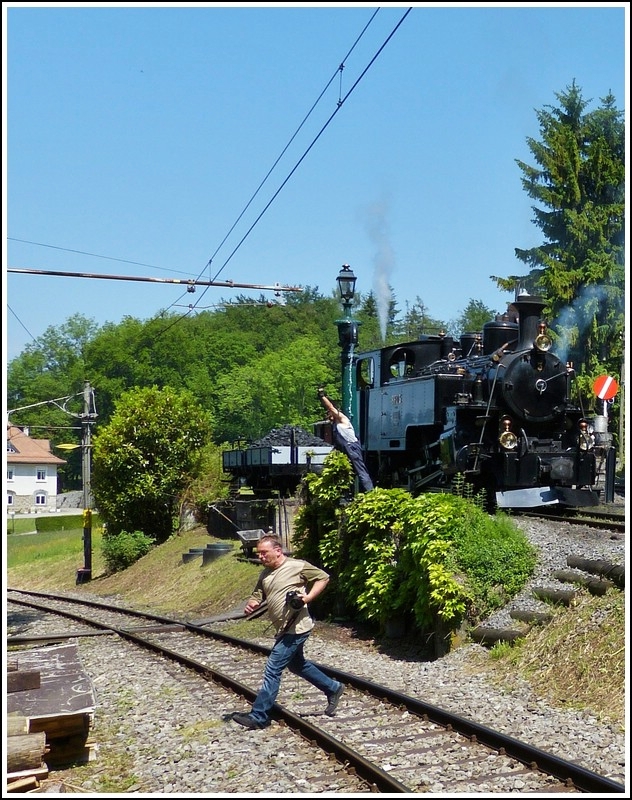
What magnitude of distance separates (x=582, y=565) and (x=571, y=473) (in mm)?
5661

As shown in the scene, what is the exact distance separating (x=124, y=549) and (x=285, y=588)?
66.0 ft

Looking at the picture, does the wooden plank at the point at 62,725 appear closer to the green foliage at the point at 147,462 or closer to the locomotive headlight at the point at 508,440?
the locomotive headlight at the point at 508,440

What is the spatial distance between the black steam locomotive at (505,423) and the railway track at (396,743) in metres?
6.26

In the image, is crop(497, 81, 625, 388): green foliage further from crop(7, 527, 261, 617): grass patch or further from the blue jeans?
the blue jeans

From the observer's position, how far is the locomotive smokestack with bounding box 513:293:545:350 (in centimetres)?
1580

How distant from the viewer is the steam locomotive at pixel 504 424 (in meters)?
15.3

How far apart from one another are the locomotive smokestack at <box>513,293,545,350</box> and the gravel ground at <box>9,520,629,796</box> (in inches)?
192

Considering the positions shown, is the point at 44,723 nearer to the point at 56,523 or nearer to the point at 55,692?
the point at 55,692

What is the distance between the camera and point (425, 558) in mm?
10328

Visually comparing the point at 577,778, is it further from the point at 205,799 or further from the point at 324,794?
the point at 205,799

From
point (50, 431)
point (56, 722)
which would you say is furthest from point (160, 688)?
point (50, 431)

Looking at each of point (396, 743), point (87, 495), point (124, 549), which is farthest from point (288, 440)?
point (396, 743)

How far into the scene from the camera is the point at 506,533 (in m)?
11.1

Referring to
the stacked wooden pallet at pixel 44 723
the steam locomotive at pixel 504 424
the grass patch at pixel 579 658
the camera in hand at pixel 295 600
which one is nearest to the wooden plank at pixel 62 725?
the stacked wooden pallet at pixel 44 723
